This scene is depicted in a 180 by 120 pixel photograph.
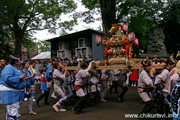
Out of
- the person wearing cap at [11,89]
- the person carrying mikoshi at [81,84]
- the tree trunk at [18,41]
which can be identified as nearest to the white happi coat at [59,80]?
the person carrying mikoshi at [81,84]

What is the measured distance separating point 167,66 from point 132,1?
5.61m

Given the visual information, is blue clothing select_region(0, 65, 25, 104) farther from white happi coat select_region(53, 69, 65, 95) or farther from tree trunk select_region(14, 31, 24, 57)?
tree trunk select_region(14, 31, 24, 57)

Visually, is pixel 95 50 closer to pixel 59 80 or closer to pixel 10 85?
pixel 59 80

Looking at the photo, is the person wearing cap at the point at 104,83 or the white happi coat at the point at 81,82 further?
the person wearing cap at the point at 104,83

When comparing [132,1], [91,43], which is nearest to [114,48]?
[132,1]

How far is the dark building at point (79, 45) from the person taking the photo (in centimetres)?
1343

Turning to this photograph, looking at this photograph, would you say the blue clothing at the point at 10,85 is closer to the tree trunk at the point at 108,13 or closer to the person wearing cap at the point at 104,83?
the person wearing cap at the point at 104,83

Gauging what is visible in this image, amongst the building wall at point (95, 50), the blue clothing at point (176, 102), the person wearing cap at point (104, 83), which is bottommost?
the person wearing cap at point (104, 83)

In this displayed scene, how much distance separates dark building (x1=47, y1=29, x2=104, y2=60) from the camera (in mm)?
13427

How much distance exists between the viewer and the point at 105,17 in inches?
392

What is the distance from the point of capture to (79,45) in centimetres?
1466

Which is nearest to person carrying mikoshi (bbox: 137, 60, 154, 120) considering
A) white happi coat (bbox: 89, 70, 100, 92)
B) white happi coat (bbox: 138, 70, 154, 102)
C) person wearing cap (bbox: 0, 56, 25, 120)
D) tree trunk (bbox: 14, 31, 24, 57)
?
white happi coat (bbox: 138, 70, 154, 102)

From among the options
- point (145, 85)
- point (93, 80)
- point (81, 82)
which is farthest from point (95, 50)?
point (145, 85)

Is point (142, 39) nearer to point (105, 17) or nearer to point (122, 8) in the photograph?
point (122, 8)
